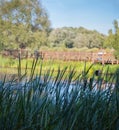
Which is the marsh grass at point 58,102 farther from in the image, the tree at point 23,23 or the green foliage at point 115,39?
the tree at point 23,23

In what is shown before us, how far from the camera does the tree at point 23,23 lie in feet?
102

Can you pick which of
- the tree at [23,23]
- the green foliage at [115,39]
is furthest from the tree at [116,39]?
the tree at [23,23]

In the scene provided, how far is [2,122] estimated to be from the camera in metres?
1.66

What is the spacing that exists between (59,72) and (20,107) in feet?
0.80

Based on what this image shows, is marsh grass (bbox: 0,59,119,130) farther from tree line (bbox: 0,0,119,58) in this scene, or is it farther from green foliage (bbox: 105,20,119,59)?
tree line (bbox: 0,0,119,58)

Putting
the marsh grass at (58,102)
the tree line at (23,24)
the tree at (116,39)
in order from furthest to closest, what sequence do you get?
the tree line at (23,24)
the tree at (116,39)
the marsh grass at (58,102)

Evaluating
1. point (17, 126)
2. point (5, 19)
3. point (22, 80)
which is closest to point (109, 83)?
point (22, 80)

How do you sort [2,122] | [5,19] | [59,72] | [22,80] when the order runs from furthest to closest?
[5,19]
[22,80]
[59,72]
[2,122]

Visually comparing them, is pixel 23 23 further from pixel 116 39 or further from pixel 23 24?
pixel 116 39

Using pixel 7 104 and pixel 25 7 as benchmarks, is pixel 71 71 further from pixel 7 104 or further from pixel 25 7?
pixel 25 7

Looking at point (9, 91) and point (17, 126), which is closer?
point (17, 126)

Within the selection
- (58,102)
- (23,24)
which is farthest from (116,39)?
(58,102)

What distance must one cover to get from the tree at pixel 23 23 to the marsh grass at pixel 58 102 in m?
28.2

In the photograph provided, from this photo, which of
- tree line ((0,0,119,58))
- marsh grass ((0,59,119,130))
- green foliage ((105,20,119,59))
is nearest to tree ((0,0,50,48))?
tree line ((0,0,119,58))
